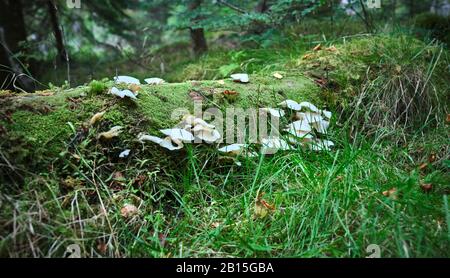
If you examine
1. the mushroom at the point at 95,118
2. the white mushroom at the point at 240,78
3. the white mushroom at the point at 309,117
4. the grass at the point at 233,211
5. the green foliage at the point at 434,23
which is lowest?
the grass at the point at 233,211

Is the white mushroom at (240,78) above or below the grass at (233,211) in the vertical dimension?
above

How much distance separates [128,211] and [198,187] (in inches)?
19.9

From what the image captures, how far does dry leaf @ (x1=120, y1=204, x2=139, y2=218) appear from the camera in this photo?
2.03m

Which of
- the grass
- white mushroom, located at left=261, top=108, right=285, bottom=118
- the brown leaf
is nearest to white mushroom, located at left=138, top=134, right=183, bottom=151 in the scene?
the grass

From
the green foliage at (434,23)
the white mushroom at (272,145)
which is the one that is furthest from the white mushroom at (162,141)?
the green foliage at (434,23)

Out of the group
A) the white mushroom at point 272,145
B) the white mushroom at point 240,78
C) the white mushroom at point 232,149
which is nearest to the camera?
the white mushroom at point 232,149

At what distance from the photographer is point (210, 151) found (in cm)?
255

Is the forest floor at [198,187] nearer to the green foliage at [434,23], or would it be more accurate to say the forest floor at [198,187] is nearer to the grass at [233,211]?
the grass at [233,211]

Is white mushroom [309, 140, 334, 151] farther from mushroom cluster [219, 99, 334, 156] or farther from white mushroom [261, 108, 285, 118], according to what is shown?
white mushroom [261, 108, 285, 118]

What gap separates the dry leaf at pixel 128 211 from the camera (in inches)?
79.9

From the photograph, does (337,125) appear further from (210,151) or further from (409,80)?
(210,151)

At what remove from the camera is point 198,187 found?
7.79 ft
